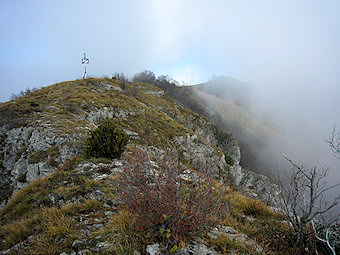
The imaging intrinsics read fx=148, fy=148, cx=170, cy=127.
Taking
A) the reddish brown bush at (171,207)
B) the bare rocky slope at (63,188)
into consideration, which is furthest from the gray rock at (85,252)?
the reddish brown bush at (171,207)

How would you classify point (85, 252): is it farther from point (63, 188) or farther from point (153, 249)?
point (63, 188)

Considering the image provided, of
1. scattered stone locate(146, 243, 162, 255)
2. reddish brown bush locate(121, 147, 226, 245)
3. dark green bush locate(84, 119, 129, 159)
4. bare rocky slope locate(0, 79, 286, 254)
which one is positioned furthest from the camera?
dark green bush locate(84, 119, 129, 159)

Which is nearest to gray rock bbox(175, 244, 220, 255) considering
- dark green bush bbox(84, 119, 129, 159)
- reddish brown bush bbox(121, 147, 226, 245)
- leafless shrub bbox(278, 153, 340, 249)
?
reddish brown bush bbox(121, 147, 226, 245)

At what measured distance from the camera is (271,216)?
4594 millimetres

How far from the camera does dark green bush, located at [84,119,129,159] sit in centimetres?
711

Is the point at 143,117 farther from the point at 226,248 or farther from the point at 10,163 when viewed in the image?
the point at 226,248

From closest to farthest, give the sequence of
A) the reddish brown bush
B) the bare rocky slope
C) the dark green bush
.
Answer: the reddish brown bush
the bare rocky slope
the dark green bush

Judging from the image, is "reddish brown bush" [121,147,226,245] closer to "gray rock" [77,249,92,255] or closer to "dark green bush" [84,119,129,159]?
"gray rock" [77,249,92,255]

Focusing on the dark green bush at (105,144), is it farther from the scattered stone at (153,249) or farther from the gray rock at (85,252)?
the scattered stone at (153,249)

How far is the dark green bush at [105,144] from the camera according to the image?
711 cm

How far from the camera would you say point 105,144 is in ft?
23.3

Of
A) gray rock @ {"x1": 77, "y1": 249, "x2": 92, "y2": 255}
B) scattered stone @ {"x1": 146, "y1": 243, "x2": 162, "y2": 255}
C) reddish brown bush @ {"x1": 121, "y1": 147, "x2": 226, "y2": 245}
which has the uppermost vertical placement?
reddish brown bush @ {"x1": 121, "y1": 147, "x2": 226, "y2": 245}

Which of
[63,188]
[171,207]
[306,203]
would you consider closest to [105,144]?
[63,188]

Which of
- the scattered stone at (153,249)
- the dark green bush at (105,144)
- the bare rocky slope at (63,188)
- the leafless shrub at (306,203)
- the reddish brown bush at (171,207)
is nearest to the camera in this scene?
the scattered stone at (153,249)
